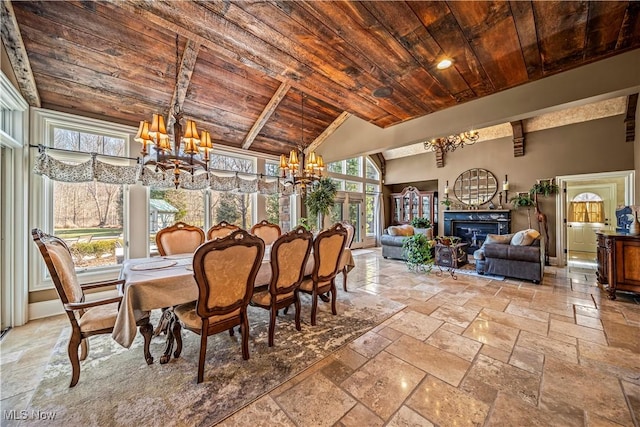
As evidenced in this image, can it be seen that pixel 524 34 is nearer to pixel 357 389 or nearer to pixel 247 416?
pixel 357 389

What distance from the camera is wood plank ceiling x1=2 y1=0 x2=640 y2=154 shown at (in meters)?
1.93

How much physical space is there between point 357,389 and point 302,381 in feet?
1.31

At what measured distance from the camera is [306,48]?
2338mm

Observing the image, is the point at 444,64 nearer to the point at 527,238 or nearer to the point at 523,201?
the point at 527,238

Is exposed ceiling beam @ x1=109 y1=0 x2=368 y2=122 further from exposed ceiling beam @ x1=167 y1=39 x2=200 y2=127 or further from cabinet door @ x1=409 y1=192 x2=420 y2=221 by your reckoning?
cabinet door @ x1=409 y1=192 x2=420 y2=221

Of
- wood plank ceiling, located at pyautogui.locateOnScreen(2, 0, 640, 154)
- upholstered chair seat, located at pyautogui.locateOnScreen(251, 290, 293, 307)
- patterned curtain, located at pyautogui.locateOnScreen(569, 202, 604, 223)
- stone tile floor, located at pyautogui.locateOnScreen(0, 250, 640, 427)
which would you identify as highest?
wood plank ceiling, located at pyautogui.locateOnScreen(2, 0, 640, 154)

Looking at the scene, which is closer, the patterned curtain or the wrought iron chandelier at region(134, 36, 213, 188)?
the wrought iron chandelier at region(134, 36, 213, 188)

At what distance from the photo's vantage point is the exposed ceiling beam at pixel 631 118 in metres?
4.53

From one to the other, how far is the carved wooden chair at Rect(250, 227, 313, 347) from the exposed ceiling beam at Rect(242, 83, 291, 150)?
2.78m

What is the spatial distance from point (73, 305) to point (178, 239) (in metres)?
1.64

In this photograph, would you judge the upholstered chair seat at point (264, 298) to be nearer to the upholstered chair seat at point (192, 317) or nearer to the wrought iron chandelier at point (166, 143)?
the upholstered chair seat at point (192, 317)

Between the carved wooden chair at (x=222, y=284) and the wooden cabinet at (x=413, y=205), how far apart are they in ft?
23.9

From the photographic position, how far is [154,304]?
182 cm

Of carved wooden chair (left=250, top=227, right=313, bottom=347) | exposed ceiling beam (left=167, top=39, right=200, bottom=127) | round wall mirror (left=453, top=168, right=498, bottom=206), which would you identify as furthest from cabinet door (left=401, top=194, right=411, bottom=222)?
exposed ceiling beam (left=167, top=39, right=200, bottom=127)
